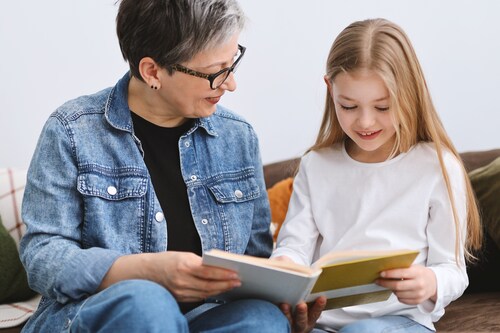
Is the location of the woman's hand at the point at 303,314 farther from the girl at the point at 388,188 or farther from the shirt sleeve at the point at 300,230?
the shirt sleeve at the point at 300,230

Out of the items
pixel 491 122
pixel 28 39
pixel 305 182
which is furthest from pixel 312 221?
pixel 28 39

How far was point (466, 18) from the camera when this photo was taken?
270 centimetres

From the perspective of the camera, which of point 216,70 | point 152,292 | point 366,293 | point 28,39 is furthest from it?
point 28,39

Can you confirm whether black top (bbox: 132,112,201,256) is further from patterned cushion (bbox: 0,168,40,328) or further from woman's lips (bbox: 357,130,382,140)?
patterned cushion (bbox: 0,168,40,328)

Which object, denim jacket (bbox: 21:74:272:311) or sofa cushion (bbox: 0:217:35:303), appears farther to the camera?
sofa cushion (bbox: 0:217:35:303)

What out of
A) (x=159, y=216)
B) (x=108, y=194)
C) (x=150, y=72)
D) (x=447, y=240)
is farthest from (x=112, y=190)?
(x=447, y=240)

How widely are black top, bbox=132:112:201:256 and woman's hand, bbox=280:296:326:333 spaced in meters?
0.31

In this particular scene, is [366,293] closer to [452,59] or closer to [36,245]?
[36,245]

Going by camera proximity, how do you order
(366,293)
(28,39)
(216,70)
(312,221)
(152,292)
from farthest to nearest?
(28,39)
(312,221)
(216,70)
(366,293)
(152,292)

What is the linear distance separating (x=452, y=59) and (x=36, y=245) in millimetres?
1641

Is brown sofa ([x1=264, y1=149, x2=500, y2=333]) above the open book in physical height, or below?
below

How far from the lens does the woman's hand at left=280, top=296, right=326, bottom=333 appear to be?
1611mm

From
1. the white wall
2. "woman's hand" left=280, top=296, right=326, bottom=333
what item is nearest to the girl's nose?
"woman's hand" left=280, top=296, right=326, bottom=333

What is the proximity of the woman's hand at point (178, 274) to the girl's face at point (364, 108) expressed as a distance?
47 centimetres
